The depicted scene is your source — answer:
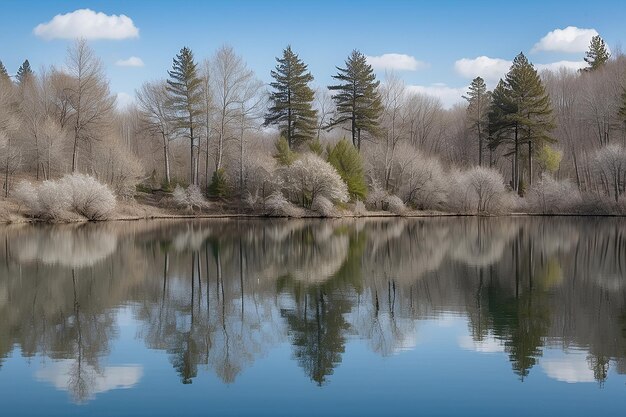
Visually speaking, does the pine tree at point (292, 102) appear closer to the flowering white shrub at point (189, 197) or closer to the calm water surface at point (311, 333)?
the flowering white shrub at point (189, 197)

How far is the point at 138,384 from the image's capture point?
9.23 metres

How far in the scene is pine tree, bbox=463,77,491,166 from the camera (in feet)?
214

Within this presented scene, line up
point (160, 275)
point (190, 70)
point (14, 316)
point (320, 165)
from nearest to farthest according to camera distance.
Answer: point (14, 316) → point (160, 275) → point (320, 165) → point (190, 70)

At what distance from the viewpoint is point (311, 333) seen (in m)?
12.4

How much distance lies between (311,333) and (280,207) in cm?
3955

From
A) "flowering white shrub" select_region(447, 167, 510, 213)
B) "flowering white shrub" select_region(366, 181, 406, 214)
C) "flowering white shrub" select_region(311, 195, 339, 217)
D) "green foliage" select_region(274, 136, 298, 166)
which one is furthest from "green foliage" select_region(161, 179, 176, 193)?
"flowering white shrub" select_region(447, 167, 510, 213)

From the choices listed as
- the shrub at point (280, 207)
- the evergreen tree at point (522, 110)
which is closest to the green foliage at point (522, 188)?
the evergreen tree at point (522, 110)

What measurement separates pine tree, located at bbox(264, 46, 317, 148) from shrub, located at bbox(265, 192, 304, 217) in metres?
7.45

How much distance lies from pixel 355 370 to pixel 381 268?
38.6 feet

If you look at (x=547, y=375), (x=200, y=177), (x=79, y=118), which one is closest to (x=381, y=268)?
(x=547, y=375)

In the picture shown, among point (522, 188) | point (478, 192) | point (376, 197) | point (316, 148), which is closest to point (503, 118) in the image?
point (522, 188)

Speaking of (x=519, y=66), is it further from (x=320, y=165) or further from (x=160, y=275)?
(x=160, y=275)

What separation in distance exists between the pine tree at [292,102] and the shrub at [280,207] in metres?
7.45

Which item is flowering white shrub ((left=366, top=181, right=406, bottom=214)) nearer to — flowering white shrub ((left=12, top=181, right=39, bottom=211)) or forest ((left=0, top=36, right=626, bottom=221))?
forest ((left=0, top=36, right=626, bottom=221))
